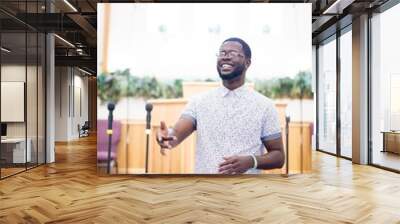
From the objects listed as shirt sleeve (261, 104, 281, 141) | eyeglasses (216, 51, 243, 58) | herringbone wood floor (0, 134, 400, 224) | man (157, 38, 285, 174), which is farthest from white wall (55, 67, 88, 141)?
shirt sleeve (261, 104, 281, 141)

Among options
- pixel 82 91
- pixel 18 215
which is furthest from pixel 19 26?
pixel 82 91

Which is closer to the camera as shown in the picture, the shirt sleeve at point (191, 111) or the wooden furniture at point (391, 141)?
the shirt sleeve at point (191, 111)

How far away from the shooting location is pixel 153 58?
654 centimetres

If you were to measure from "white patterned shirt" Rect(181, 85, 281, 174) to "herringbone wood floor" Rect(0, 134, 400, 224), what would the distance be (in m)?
0.44

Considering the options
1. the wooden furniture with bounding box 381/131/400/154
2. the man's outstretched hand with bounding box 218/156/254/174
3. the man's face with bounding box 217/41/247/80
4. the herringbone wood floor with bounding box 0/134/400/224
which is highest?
the man's face with bounding box 217/41/247/80

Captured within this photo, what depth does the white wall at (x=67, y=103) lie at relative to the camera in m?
15.9

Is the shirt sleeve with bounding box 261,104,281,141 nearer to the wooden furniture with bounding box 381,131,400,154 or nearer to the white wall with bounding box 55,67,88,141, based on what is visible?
the wooden furniture with bounding box 381,131,400,154

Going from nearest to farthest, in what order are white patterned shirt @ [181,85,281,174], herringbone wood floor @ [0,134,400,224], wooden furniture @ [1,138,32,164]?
herringbone wood floor @ [0,134,400,224], white patterned shirt @ [181,85,281,174], wooden furniture @ [1,138,32,164]

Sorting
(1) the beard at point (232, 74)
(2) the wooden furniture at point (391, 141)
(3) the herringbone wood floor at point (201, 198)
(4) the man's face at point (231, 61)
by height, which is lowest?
(3) the herringbone wood floor at point (201, 198)

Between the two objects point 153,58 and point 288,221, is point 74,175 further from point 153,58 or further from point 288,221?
point 288,221

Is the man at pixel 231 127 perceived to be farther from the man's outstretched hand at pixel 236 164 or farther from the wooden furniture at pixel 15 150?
the wooden furniture at pixel 15 150

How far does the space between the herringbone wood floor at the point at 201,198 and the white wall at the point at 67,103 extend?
346 inches

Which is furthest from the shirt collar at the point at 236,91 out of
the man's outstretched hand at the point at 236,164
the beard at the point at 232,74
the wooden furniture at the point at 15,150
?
the wooden furniture at the point at 15,150

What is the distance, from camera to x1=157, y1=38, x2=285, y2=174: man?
640 centimetres
